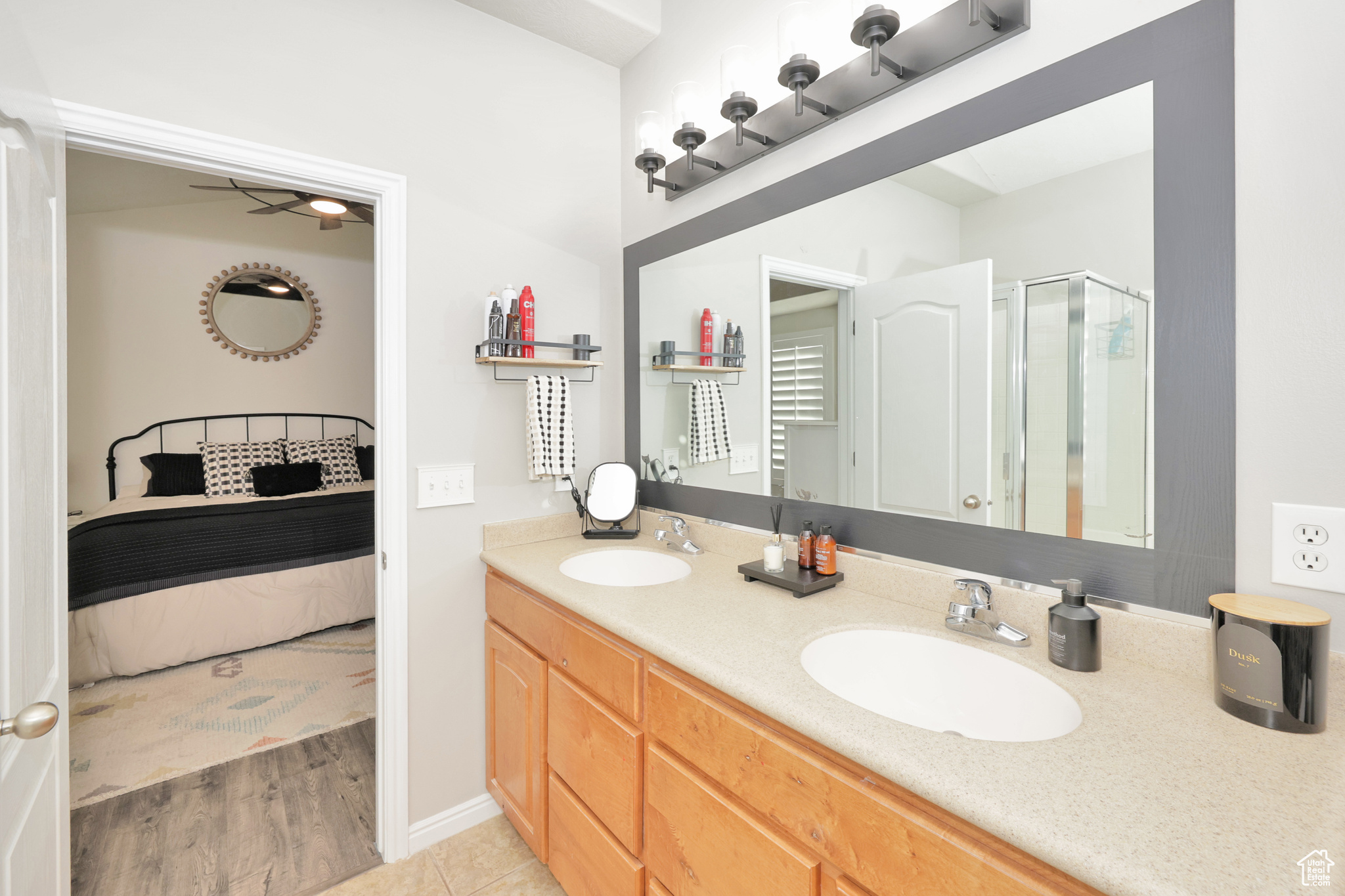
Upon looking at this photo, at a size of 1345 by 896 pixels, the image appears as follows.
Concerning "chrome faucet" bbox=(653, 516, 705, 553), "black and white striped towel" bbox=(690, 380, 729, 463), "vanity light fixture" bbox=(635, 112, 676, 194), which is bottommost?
"chrome faucet" bbox=(653, 516, 705, 553)

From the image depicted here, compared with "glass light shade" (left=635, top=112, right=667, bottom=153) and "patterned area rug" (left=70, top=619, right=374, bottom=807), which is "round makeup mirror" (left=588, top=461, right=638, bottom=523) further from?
"patterned area rug" (left=70, top=619, right=374, bottom=807)

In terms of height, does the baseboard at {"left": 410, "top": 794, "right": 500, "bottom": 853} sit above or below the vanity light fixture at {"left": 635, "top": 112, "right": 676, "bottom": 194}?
below

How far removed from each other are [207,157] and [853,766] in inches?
76.0

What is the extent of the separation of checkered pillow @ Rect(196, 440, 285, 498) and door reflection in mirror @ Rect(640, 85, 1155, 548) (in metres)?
3.99

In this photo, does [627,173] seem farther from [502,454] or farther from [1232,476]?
[1232,476]

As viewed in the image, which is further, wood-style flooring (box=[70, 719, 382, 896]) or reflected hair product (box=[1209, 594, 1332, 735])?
wood-style flooring (box=[70, 719, 382, 896])

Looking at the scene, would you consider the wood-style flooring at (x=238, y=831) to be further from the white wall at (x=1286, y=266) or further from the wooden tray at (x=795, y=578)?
the white wall at (x=1286, y=266)

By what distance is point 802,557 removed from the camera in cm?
144

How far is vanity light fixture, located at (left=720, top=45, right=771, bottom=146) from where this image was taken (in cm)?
144

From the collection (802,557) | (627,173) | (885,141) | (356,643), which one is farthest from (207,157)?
(356,643)

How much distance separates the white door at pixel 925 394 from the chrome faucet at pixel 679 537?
58cm

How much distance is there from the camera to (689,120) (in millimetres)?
1648

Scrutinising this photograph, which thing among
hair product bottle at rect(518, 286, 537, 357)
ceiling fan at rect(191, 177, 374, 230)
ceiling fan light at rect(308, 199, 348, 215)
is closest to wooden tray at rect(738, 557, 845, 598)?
hair product bottle at rect(518, 286, 537, 357)

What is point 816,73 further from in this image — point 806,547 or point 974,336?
point 806,547
